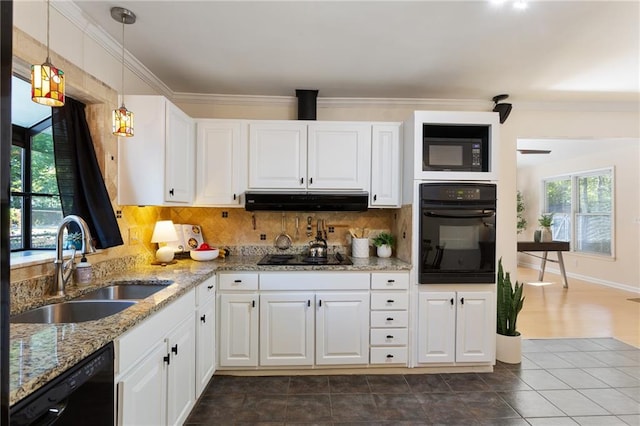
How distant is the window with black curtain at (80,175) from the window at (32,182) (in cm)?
13

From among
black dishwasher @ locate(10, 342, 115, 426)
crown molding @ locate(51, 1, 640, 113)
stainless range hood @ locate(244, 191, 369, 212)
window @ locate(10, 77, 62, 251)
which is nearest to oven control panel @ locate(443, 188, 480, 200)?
stainless range hood @ locate(244, 191, 369, 212)

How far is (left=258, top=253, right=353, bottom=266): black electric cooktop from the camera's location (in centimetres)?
277

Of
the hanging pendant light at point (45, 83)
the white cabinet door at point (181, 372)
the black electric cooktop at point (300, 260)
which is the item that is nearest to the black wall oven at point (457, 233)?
the black electric cooktop at point (300, 260)

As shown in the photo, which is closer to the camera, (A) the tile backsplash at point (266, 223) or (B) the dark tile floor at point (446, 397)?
(B) the dark tile floor at point (446, 397)

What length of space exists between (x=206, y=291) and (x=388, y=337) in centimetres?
151

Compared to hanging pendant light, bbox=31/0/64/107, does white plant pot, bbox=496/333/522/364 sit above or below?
below

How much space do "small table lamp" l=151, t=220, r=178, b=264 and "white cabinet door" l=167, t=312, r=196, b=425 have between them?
2.69 feet

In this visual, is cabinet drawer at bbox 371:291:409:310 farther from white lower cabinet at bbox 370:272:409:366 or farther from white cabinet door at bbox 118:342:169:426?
white cabinet door at bbox 118:342:169:426

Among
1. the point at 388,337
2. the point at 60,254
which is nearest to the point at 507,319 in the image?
the point at 388,337

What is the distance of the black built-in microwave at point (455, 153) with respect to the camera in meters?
2.76

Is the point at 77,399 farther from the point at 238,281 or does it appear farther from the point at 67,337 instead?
the point at 238,281

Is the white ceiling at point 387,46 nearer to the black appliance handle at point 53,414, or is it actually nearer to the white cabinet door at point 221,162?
the white cabinet door at point 221,162

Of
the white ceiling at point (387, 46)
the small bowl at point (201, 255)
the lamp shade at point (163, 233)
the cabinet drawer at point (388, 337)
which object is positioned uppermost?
the white ceiling at point (387, 46)

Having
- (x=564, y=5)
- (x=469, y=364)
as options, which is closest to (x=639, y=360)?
(x=469, y=364)
